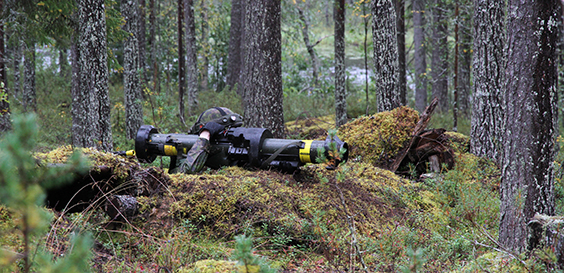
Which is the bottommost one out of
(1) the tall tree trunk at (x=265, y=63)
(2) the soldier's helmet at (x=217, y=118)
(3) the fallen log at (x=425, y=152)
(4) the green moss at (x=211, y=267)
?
(4) the green moss at (x=211, y=267)

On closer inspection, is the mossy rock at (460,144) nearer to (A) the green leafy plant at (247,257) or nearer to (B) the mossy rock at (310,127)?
(B) the mossy rock at (310,127)

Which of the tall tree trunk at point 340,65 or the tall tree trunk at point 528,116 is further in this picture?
the tall tree trunk at point 340,65

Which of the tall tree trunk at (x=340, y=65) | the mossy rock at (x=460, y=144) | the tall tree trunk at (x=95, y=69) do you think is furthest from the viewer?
the tall tree trunk at (x=340, y=65)

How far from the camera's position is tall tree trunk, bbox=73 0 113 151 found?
6781mm

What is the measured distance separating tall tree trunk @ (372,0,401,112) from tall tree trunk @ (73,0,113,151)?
5496mm

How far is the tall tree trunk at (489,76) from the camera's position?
24.3 ft

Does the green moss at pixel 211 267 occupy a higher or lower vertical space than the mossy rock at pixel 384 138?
lower

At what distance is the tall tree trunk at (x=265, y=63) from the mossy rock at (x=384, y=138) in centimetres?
155

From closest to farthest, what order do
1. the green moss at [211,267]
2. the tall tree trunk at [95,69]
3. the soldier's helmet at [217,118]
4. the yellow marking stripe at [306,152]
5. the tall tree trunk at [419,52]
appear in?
the green moss at [211,267], the yellow marking stripe at [306,152], the soldier's helmet at [217,118], the tall tree trunk at [95,69], the tall tree trunk at [419,52]

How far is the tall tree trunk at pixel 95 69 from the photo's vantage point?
678 cm

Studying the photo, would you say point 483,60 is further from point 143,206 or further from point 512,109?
point 143,206

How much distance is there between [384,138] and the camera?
7.22 meters

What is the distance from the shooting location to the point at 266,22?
24.5 feet

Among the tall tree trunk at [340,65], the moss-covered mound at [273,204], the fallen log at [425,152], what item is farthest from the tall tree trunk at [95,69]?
the tall tree trunk at [340,65]
